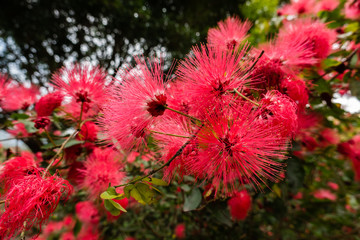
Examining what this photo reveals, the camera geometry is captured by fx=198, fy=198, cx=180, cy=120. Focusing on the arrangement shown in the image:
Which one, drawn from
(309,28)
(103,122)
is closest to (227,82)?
(103,122)

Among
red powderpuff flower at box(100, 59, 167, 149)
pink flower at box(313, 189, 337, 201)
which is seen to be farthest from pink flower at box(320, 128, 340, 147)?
red powderpuff flower at box(100, 59, 167, 149)

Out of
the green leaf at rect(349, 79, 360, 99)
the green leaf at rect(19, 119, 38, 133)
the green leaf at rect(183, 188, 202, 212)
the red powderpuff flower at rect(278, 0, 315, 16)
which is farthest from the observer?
the red powderpuff flower at rect(278, 0, 315, 16)

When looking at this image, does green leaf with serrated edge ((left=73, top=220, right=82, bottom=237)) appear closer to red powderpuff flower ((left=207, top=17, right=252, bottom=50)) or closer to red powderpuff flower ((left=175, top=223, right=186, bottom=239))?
red powderpuff flower ((left=175, top=223, right=186, bottom=239))

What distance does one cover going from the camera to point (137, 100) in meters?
0.70

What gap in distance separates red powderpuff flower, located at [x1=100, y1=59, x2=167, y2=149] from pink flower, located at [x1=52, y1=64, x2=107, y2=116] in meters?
0.31

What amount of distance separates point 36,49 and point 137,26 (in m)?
2.32

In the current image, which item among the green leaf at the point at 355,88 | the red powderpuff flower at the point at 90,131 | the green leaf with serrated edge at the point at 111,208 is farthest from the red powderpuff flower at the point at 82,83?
the green leaf at the point at 355,88

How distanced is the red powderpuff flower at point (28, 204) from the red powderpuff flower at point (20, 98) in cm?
101

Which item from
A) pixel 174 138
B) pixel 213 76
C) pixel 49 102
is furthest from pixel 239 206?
pixel 49 102

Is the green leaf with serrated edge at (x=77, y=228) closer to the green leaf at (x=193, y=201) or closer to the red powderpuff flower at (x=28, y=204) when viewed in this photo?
the red powderpuff flower at (x=28, y=204)

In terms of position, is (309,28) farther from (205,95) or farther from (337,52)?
(205,95)

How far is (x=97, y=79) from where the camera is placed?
1.03 m

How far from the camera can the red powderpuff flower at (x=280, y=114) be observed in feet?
1.95

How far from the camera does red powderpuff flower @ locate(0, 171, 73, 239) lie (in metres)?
0.62
